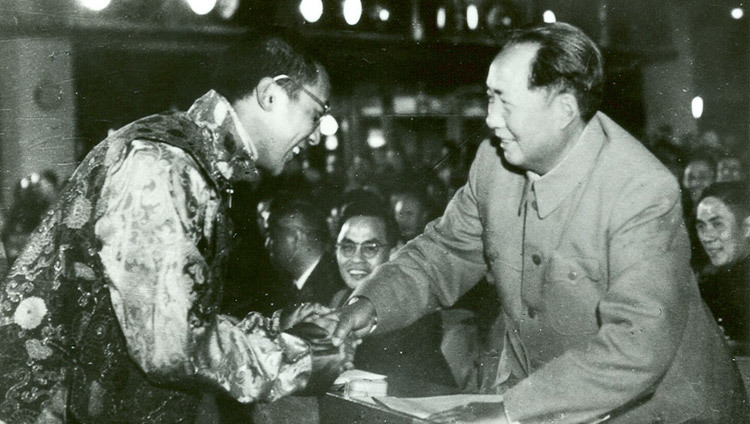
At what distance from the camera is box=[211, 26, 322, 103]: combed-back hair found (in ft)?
6.61

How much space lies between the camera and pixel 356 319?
7.82ft

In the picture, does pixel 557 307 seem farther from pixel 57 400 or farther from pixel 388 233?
pixel 388 233

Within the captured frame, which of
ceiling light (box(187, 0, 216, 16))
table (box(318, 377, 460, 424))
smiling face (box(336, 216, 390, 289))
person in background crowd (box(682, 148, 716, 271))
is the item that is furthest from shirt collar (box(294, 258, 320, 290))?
ceiling light (box(187, 0, 216, 16))

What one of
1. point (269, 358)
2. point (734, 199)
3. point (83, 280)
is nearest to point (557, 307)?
point (269, 358)

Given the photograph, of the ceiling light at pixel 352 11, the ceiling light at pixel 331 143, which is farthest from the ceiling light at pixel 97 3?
the ceiling light at pixel 331 143

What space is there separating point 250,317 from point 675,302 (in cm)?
119

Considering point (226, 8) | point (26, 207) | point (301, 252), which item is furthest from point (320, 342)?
point (226, 8)

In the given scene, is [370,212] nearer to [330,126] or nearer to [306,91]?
[306,91]

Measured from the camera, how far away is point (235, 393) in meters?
1.82

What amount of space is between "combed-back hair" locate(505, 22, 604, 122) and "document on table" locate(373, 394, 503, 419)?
971 mm

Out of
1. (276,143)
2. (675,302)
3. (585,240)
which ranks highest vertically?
(276,143)

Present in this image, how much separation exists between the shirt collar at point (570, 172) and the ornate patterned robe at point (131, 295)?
100 centimetres

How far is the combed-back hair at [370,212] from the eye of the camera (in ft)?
13.0

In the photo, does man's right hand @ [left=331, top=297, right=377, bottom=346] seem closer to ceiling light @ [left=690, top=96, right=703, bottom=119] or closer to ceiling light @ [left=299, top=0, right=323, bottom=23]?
ceiling light @ [left=690, top=96, right=703, bottom=119]
